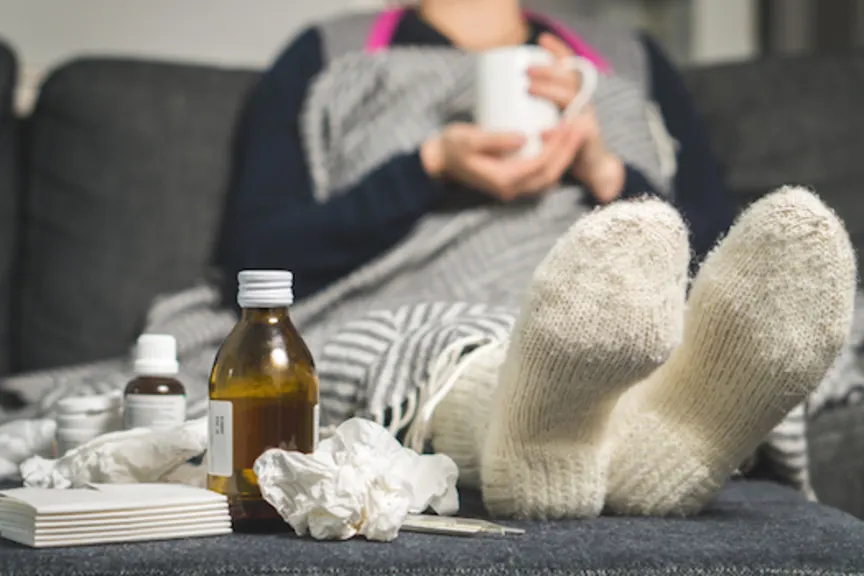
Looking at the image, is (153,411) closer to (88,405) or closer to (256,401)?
(88,405)

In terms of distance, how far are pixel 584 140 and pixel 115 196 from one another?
0.64 metres

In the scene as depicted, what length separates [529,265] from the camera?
1242 millimetres

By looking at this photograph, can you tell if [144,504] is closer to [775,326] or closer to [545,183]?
[775,326]

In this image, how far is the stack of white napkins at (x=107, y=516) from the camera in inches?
24.2

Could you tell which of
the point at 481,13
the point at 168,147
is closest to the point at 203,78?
the point at 168,147

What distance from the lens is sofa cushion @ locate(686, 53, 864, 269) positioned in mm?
1620

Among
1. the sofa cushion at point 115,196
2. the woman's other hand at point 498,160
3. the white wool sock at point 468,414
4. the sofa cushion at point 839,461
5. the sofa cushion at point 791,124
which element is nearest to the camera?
the white wool sock at point 468,414

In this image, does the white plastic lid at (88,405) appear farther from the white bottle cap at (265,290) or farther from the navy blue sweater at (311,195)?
the navy blue sweater at (311,195)

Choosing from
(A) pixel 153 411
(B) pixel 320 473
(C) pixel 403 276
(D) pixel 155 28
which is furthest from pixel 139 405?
(D) pixel 155 28

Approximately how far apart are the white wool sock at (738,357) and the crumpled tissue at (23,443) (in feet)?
1.47

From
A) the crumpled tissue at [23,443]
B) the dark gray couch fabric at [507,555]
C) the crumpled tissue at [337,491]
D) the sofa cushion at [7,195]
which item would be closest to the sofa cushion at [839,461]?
the dark gray couch fabric at [507,555]

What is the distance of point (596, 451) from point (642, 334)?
0.36 ft

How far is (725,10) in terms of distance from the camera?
2.42 m

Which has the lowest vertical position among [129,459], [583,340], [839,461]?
[839,461]
